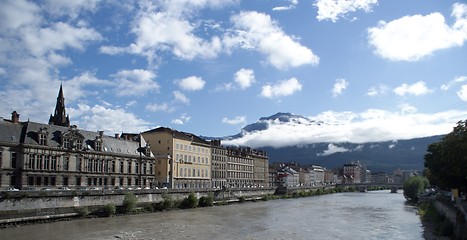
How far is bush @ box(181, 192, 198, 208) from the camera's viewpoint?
75875mm

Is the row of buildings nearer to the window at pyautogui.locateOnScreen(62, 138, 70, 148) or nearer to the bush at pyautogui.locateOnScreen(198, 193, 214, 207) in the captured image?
the window at pyautogui.locateOnScreen(62, 138, 70, 148)

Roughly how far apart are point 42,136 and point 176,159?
36475mm

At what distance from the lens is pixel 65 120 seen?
339ft

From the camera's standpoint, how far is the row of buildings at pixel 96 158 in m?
59.5

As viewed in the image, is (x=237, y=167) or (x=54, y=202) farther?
(x=237, y=167)

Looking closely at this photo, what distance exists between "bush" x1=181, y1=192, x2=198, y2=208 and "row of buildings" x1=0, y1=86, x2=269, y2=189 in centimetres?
1005

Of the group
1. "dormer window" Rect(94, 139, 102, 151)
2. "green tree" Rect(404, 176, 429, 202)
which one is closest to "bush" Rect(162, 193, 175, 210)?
"dormer window" Rect(94, 139, 102, 151)

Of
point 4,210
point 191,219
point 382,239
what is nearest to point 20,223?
point 4,210

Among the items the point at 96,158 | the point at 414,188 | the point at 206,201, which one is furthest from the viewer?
the point at 414,188

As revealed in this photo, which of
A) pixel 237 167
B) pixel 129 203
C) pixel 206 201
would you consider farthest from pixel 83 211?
pixel 237 167

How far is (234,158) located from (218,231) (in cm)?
8880

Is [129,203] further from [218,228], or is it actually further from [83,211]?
[218,228]

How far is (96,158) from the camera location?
7156 centimetres

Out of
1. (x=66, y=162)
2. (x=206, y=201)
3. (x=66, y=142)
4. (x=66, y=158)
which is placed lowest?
(x=206, y=201)
